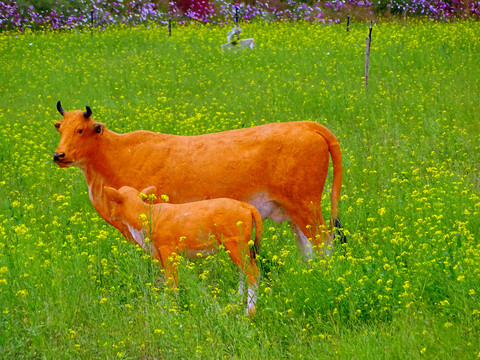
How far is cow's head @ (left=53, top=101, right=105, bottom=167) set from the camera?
747 centimetres

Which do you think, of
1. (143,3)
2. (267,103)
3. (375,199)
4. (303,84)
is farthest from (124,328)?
(143,3)

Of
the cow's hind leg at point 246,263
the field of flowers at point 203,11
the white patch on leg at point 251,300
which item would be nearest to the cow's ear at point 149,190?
the cow's hind leg at point 246,263

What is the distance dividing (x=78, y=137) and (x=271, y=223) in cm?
255

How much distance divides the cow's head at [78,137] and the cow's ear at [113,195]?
3.09ft

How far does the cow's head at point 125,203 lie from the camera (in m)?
6.70

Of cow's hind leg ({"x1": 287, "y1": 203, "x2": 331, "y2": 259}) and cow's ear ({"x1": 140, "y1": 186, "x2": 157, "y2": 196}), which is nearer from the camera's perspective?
cow's ear ({"x1": 140, "y1": 186, "x2": 157, "y2": 196})

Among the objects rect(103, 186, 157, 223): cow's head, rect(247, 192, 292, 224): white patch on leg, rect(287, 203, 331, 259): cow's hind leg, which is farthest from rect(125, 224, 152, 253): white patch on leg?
rect(287, 203, 331, 259): cow's hind leg

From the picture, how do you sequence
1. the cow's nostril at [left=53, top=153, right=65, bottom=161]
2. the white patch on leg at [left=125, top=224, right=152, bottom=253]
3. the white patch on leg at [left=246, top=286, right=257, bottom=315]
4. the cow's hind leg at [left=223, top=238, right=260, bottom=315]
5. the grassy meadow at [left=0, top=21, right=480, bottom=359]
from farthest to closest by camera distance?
the cow's nostril at [left=53, top=153, right=65, bottom=161] < the white patch on leg at [left=125, top=224, right=152, bottom=253] < the cow's hind leg at [left=223, top=238, right=260, bottom=315] < the white patch on leg at [left=246, top=286, right=257, bottom=315] < the grassy meadow at [left=0, top=21, right=480, bottom=359]

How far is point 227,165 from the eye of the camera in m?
7.29

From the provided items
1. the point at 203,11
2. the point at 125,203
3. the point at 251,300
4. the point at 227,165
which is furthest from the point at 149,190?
the point at 203,11

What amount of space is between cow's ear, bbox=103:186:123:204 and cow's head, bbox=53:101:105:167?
943mm

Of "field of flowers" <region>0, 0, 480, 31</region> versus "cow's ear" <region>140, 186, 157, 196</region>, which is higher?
"cow's ear" <region>140, 186, 157, 196</region>

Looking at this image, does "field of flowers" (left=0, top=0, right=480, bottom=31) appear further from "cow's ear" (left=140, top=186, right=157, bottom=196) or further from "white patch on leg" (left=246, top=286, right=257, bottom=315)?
"white patch on leg" (left=246, top=286, right=257, bottom=315)

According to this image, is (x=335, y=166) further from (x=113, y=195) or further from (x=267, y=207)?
(x=113, y=195)
